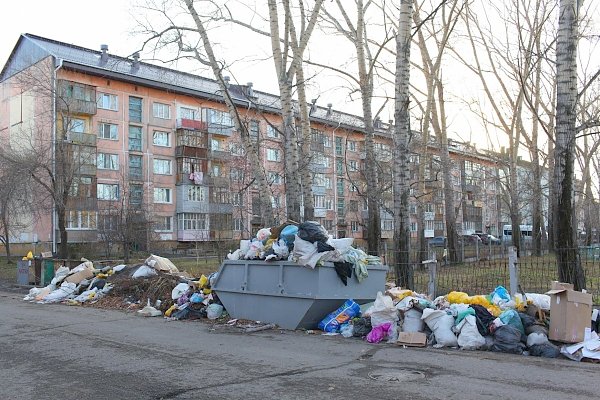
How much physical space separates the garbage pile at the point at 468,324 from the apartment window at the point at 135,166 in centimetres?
4117

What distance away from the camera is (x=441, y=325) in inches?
322

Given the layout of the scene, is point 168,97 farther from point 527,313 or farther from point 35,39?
point 527,313

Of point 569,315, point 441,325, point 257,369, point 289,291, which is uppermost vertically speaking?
point 289,291

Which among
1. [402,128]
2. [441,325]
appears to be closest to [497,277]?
[402,128]

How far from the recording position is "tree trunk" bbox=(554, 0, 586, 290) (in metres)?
9.70

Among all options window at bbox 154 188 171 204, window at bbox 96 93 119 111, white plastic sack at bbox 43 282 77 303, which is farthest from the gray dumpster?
window at bbox 154 188 171 204

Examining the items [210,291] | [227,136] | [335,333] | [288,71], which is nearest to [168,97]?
[227,136]

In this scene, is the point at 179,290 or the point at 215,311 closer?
the point at 215,311

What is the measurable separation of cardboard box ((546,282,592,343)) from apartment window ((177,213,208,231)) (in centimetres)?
4477

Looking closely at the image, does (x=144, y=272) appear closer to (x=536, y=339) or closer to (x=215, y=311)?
(x=215, y=311)

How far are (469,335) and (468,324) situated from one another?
19 cm

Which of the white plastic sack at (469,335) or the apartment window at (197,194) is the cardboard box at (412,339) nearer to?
the white plastic sack at (469,335)

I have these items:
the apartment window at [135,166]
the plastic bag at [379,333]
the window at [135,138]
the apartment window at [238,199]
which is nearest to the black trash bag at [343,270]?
the plastic bag at [379,333]

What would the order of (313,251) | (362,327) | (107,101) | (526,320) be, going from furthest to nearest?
(107,101) → (313,251) → (362,327) → (526,320)
